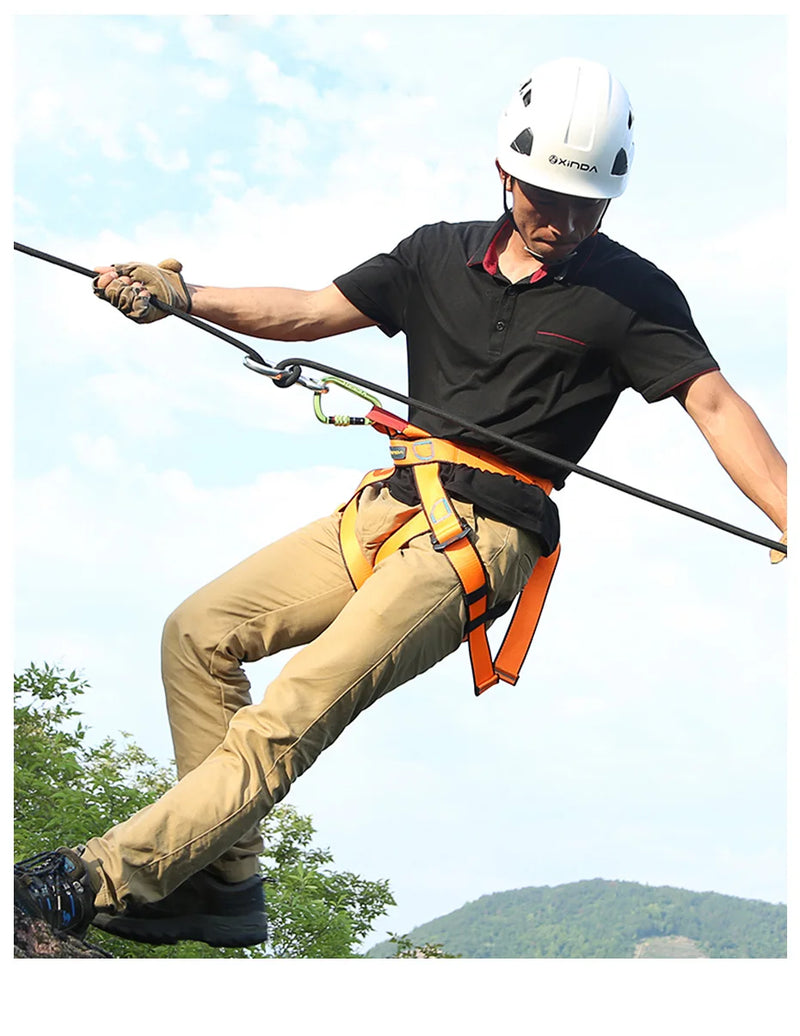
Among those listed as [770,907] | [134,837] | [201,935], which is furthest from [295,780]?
[770,907]

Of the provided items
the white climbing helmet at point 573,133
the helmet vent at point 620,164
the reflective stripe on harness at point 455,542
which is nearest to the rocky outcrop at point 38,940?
the reflective stripe on harness at point 455,542

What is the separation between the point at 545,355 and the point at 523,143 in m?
0.74

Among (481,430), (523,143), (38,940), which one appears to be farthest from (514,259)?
(38,940)

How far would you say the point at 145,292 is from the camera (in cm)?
444

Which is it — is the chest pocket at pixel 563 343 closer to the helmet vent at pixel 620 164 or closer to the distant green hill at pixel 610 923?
the helmet vent at pixel 620 164

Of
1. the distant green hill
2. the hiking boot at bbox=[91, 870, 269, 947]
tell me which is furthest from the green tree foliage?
the distant green hill

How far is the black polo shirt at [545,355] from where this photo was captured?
4.22 meters

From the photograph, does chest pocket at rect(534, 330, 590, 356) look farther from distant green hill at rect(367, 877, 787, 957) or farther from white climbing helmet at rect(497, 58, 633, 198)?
distant green hill at rect(367, 877, 787, 957)

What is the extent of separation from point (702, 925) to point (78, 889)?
24.7m

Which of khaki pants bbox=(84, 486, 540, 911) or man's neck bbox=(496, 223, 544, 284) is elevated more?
man's neck bbox=(496, 223, 544, 284)

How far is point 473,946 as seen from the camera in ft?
80.0

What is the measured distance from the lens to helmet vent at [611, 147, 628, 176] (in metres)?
4.21

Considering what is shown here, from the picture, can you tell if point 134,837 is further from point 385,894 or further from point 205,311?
point 385,894

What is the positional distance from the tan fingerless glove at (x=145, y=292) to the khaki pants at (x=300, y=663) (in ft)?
3.31
